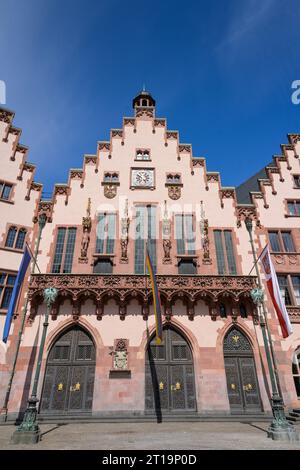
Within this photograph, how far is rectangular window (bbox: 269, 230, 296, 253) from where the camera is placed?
23109mm

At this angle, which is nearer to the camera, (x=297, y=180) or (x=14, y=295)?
(x=14, y=295)

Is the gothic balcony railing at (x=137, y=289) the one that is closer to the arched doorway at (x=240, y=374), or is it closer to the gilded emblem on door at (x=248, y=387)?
the arched doorway at (x=240, y=374)

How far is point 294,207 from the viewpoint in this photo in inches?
972

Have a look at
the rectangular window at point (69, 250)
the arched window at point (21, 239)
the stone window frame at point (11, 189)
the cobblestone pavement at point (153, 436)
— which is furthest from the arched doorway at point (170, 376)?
the stone window frame at point (11, 189)

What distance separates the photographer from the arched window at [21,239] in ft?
70.7

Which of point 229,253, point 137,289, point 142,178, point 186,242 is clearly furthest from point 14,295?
point 229,253

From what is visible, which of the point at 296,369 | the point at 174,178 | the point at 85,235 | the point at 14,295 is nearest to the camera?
the point at 14,295

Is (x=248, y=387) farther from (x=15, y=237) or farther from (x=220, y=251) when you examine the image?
(x=15, y=237)

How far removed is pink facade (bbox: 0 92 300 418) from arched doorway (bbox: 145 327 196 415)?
0.07 meters

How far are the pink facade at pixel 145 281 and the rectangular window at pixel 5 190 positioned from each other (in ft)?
1.13

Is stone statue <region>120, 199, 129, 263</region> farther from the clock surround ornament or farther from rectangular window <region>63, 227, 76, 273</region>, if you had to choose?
rectangular window <region>63, 227, 76, 273</region>

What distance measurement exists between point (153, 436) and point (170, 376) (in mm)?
6496

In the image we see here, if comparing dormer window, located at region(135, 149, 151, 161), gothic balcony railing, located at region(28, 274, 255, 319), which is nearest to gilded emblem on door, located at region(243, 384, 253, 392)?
gothic balcony railing, located at region(28, 274, 255, 319)
